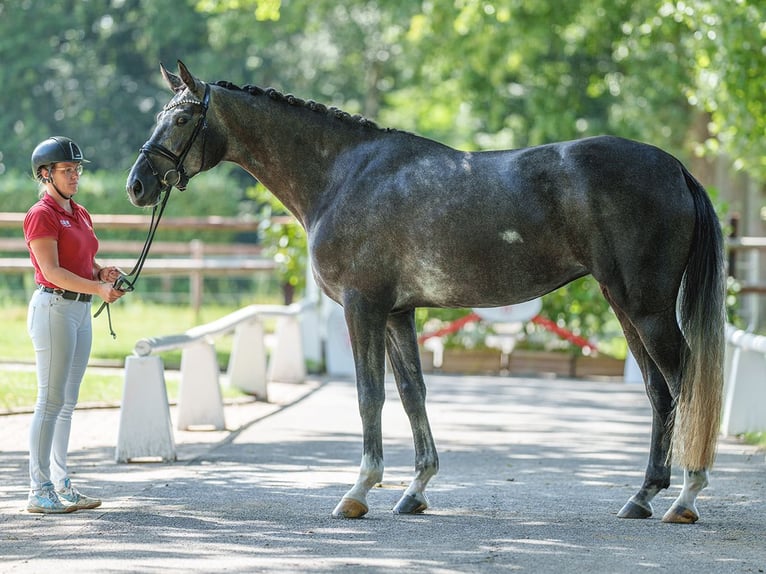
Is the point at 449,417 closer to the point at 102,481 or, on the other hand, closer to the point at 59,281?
the point at 102,481

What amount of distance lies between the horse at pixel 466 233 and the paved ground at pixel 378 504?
413 millimetres

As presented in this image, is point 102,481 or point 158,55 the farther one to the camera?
point 158,55

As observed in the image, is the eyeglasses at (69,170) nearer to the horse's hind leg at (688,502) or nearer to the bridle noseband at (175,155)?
the bridle noseband at (175,155)

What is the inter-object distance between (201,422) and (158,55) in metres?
29.0

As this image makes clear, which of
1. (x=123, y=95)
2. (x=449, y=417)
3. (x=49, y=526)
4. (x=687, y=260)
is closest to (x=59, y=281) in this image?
(x=49, y=526)

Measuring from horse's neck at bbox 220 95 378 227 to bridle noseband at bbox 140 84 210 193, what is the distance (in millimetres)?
176

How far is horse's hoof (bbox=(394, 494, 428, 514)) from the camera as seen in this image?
22.4ft

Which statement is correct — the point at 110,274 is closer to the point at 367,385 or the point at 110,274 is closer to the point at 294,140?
the point at 294,140

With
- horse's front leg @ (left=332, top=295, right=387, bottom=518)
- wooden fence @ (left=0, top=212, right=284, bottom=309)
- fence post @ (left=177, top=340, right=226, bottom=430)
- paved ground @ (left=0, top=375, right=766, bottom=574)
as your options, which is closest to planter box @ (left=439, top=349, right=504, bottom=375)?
wooden fence @ (left=0, top=212, right=284, bottom=309)

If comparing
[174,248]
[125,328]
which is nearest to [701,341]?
[125,328]

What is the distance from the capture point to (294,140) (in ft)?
23.4

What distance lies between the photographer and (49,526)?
641 cm

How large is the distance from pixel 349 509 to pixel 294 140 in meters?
2.01

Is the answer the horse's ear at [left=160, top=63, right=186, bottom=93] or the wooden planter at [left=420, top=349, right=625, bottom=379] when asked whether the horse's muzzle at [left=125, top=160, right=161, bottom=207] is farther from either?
the wooden planter at [left=420, top=349, right=625, bottom=379]
